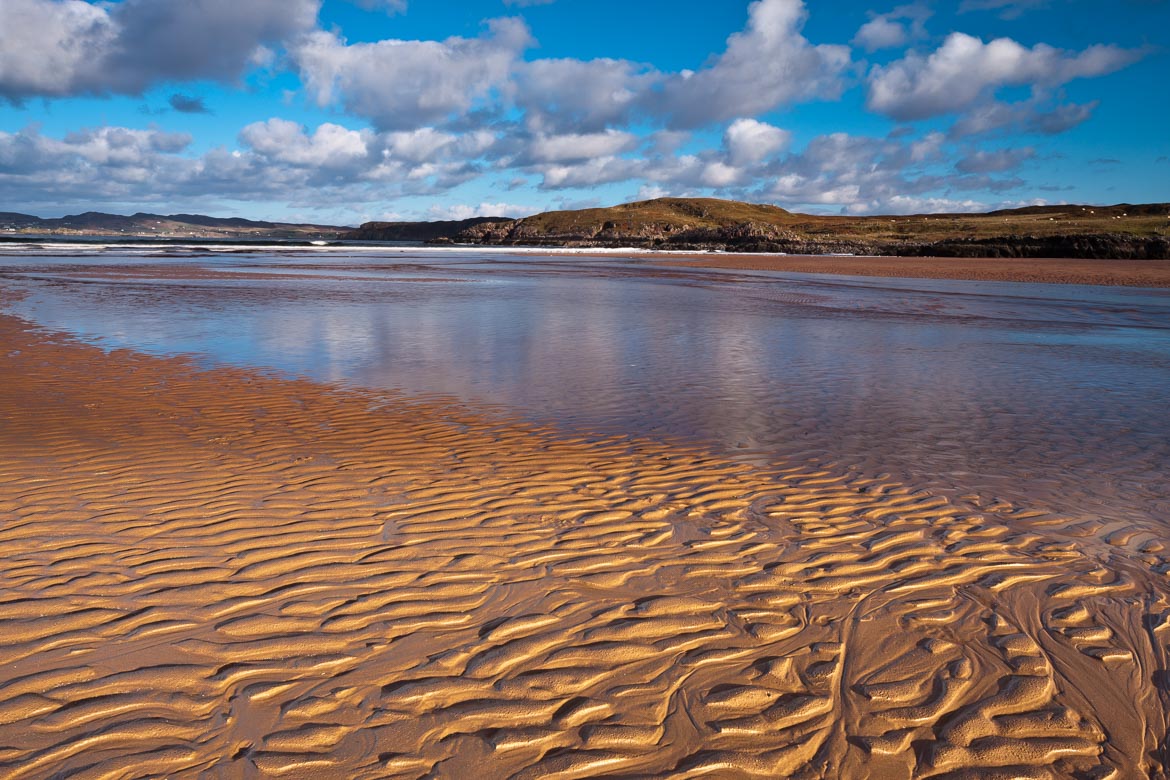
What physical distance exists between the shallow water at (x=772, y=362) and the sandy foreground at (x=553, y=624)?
1.41 metres

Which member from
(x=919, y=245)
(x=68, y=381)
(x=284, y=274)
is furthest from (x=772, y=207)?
(x=68, y=381)

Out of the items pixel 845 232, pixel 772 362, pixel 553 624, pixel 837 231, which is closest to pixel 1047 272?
pixel 772 362

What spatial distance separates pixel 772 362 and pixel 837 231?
4101 inches

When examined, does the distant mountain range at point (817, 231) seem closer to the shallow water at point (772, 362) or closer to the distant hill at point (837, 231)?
the distant hill at point (837, 231)

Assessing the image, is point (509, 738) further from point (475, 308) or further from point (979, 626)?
point (475, 308)

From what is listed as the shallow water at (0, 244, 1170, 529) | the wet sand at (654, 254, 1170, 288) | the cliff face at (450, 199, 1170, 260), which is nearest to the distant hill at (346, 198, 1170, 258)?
the cliff face at (450, 199, 1170, 260)

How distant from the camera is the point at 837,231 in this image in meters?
109

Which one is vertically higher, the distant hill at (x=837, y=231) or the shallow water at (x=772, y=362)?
the distant hill at (x=837, y=231)

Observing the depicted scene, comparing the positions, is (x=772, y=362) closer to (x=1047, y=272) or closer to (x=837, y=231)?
(x=1047, y=272)

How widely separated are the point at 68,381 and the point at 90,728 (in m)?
8.93

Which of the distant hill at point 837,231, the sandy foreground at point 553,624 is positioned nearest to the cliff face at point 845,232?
the distant hill at point 837,231

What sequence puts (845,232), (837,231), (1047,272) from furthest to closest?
(837,231) < (845,232) < (1047,272)

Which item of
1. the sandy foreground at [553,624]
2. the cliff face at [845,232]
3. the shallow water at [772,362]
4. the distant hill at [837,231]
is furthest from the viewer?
the distant hill at [837,231]

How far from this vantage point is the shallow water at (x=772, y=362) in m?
7.68
